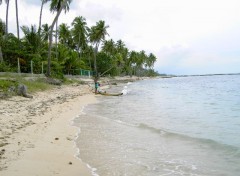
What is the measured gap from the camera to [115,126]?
476 inches

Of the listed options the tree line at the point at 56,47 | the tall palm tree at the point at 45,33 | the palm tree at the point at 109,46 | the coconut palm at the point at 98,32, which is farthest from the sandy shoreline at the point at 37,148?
the palm tree at the point at 109,46

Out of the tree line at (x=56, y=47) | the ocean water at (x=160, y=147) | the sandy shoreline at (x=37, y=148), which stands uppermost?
the tree line at (x=56, y=47)

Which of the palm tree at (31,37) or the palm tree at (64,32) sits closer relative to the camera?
the palm tree at (31,37)

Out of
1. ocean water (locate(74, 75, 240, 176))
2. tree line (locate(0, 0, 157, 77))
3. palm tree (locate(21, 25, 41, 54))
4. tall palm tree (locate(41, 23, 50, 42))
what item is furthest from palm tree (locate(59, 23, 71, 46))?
ocean water (locate(74, 75, 240, 176))

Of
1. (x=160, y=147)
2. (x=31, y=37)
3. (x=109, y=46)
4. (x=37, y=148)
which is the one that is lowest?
(x=160, y=147)

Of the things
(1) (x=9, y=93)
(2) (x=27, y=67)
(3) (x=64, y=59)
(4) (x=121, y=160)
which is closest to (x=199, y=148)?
(4) (x=121, y=160)

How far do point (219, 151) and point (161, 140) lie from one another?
1.97 metres

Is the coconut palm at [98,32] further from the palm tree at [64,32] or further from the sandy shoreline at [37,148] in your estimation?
the sandy shoreline at [37,148]

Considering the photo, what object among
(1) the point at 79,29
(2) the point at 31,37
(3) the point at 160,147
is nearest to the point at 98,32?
(1) the point at 79,29

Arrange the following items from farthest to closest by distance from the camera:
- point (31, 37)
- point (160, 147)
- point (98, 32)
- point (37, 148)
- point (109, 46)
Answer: point (109, 46) → point (98, 32) → point (31, 37) → point (160, 147) → point (37, 148)

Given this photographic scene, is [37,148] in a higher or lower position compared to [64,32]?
lower

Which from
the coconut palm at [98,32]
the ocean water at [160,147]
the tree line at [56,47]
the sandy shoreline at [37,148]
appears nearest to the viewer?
the sandy shoreline at [37,148]

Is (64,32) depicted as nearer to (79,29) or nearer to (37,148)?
(79,29)

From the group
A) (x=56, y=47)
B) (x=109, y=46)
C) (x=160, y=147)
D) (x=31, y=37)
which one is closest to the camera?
(x=160, y=147)
